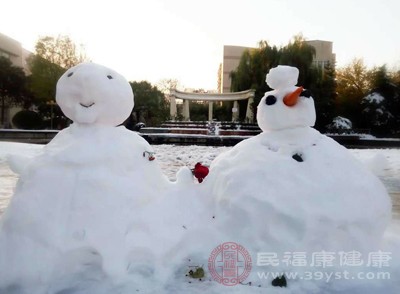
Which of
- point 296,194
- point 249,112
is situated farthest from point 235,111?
point 296,194

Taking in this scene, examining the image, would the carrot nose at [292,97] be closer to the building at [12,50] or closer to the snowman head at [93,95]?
the snowman head at [93,95]

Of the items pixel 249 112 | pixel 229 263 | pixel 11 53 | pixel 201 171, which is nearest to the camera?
pixel 229 263

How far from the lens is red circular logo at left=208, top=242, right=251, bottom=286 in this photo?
2924 mm

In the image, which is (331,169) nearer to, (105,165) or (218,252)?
(218,252)

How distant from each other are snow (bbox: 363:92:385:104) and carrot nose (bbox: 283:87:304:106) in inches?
996

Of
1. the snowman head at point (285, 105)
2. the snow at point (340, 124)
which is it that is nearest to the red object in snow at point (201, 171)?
the snowman head at point (285, 105)

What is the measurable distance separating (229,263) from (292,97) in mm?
1512

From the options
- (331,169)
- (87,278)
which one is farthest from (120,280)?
(331,169)

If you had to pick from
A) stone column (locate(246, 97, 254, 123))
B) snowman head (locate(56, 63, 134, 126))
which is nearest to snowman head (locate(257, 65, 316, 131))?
snowman head (locate(56, 63, 134, 126))

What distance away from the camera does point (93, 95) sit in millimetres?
3219

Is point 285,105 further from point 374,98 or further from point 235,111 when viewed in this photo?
point 235,111

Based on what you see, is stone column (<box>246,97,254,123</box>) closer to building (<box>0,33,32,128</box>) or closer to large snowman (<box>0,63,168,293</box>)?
building (<box>0,33,32,128</box>)

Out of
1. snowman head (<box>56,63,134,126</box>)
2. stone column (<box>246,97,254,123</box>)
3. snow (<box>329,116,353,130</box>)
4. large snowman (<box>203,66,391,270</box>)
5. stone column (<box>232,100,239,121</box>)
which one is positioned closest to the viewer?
large snowman (<box>203,66,391,270</box>)

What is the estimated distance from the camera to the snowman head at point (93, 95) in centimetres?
320
